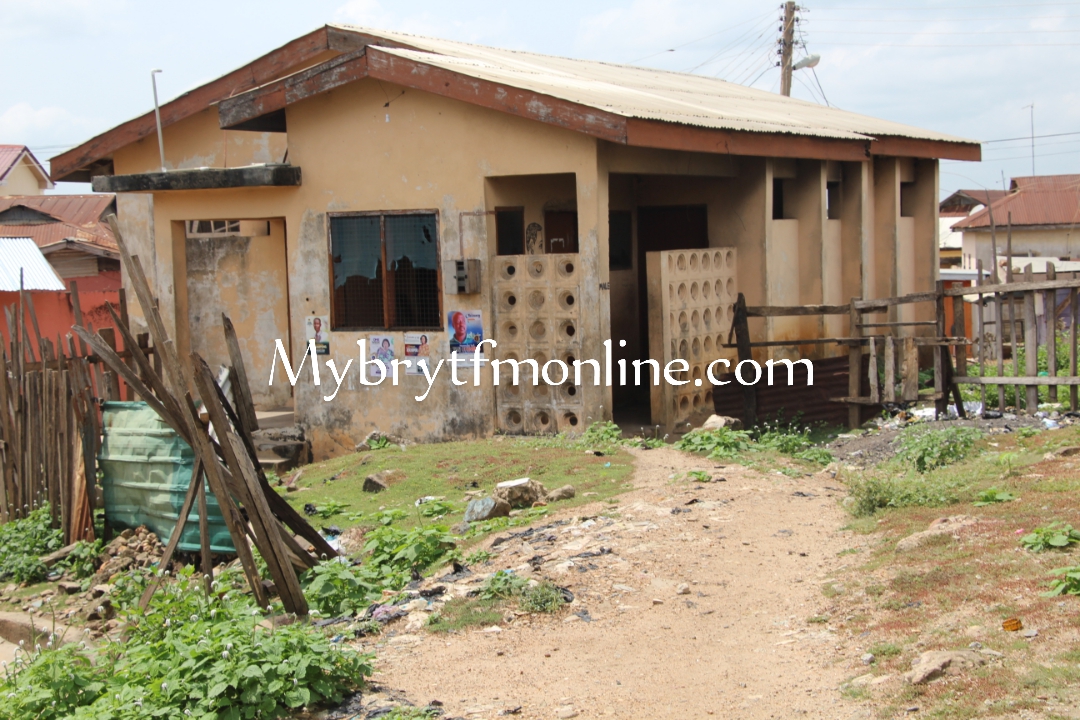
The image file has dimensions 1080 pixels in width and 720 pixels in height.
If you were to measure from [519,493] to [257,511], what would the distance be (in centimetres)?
274

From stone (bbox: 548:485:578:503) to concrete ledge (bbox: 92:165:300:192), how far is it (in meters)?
6.21

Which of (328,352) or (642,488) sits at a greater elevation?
(328,352)

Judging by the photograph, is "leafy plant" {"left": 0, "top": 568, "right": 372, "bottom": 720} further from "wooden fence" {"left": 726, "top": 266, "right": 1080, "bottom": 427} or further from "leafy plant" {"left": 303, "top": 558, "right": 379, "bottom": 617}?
"wooden fence" {"left": 726, "top": 266, "right": 1080, "bottom": 427}

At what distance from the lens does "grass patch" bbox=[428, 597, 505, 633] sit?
626cm

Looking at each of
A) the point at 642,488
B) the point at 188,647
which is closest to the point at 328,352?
the point at 642,488

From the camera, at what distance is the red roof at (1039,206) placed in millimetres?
35406

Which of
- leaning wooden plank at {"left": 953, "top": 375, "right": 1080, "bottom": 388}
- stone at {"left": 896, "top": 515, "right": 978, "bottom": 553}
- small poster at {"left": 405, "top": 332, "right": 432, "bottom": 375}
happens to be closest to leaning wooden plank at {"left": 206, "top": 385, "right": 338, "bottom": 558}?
stone at {"left": 896, "top": 515, "right": 978, "bottom": 553}

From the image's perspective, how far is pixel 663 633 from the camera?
19.6 ft

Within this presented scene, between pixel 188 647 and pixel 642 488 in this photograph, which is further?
pixel 642 488

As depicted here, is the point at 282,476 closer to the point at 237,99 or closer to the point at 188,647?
the point at 237,99

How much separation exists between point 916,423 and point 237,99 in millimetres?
8857

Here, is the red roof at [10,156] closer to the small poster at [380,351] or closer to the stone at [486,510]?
the small poster at [380,351]

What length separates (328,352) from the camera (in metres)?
13.6

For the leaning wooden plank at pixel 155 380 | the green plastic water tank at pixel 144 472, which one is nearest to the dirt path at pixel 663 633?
the leaning wooden plank at pixel 155 380
